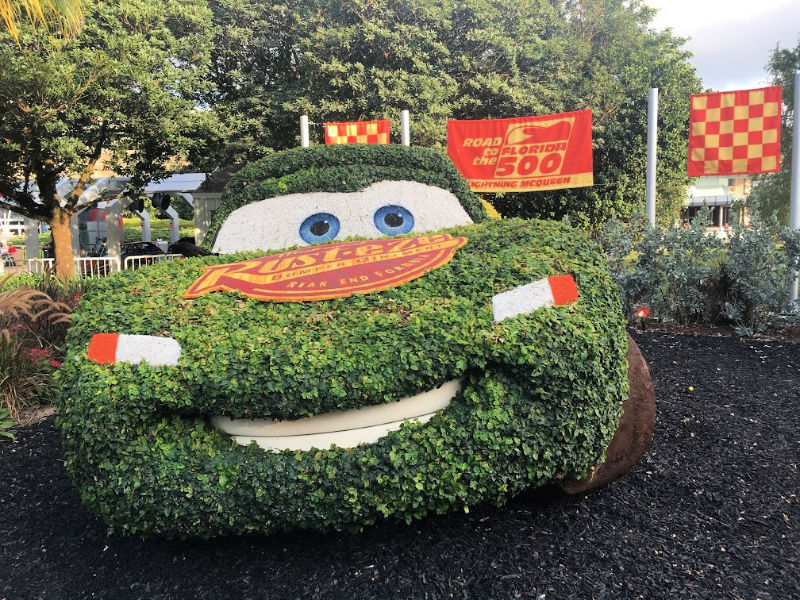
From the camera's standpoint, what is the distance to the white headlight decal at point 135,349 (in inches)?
79.4

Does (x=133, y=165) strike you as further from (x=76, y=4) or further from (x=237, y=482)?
(x=237, y=482)

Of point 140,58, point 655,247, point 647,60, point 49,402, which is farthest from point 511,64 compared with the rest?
point 49,402

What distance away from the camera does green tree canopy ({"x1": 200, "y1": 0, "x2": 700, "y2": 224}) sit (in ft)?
46.9

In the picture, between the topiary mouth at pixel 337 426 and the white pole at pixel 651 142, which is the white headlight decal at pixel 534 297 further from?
the white pole at pixel 651 142

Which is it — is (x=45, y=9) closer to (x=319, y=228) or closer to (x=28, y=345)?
(x=28, y=345)

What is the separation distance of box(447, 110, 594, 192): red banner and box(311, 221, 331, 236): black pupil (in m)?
5.71

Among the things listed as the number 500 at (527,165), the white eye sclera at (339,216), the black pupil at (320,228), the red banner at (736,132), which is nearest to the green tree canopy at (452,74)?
the number 500 at (527,165)

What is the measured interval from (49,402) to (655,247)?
5.49 metres

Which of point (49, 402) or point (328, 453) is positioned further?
point (49, 402)

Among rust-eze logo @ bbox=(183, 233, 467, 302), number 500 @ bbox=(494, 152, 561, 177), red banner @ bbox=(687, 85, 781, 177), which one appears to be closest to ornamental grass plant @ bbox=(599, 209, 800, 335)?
red banner @ bbox=(687, 85, 781, 177)

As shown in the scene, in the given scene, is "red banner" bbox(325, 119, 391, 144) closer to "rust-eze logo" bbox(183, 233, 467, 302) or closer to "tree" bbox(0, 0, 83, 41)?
"tree" bbox(0, 0, 83, 41)

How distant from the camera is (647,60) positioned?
18.1 meters

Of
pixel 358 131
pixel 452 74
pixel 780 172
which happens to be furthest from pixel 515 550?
pixel 780 172

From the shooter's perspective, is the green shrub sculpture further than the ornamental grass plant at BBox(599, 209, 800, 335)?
No
